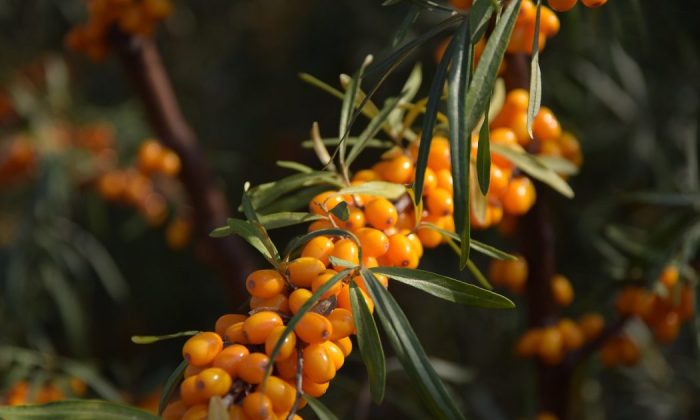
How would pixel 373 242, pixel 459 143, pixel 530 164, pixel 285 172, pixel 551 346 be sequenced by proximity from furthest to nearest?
pixel 285 172 → pixel 551 346 → pixel 530 164 → pixel 373 242 → pixel 459 143

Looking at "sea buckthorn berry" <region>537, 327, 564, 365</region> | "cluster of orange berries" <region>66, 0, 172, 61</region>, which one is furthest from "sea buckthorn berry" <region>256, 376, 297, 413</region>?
"cluster of orange berries" <region>66, 0, 172, 61</region>

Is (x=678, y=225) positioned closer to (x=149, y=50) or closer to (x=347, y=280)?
(x=347, y=280)

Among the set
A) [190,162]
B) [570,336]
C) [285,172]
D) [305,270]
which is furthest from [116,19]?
[570,336]

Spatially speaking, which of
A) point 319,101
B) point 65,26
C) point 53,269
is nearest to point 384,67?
point 53,269

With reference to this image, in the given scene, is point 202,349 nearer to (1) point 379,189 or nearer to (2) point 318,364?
(2) point 318,364

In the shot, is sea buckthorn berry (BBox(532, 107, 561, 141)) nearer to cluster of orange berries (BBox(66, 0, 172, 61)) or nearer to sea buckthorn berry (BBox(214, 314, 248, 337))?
sea buckthorn berry (BBox(214, 314, 248, 337))

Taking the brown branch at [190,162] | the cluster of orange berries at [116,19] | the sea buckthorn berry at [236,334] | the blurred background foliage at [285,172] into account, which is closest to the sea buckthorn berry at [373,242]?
the sea buckthorn berry at [236,334]
